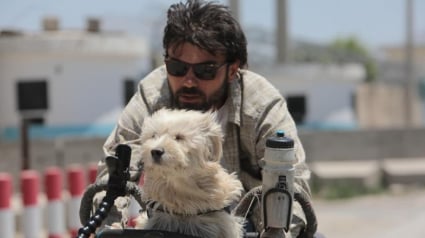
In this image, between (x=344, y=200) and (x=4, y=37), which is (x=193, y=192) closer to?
(x=344, y=200)

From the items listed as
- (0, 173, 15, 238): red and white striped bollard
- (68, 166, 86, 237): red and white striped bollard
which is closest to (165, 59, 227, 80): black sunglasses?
(0, 173, 15, 238): red and white striped bollard

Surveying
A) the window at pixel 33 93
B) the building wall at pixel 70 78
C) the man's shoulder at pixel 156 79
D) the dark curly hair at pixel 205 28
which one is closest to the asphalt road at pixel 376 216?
the man's shoulder at pixel 156 79

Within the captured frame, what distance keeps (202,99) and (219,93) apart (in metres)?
0.13

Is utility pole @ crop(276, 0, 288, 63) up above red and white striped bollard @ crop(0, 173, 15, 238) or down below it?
above

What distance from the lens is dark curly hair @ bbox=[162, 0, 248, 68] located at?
113 inches

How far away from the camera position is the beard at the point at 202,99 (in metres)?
2.86

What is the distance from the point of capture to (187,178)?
7.70 feet

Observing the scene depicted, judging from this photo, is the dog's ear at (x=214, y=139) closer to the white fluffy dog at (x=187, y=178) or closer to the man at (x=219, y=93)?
the white fluffy dog at (x=187, y=178)

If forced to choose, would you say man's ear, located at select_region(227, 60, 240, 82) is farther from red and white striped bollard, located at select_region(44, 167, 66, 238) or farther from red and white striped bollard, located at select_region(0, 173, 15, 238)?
red and white striped bollard, located at select_region(44, 167, 66, 238)

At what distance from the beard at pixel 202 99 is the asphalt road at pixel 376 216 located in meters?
7.41

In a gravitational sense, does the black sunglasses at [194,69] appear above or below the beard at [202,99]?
above

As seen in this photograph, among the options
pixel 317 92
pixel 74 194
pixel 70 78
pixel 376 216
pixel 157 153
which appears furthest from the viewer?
pixel 317 92

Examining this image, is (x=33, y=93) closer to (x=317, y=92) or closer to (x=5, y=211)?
(x=317, y=92)

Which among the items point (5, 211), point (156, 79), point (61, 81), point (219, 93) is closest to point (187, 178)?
point (219, 93)
